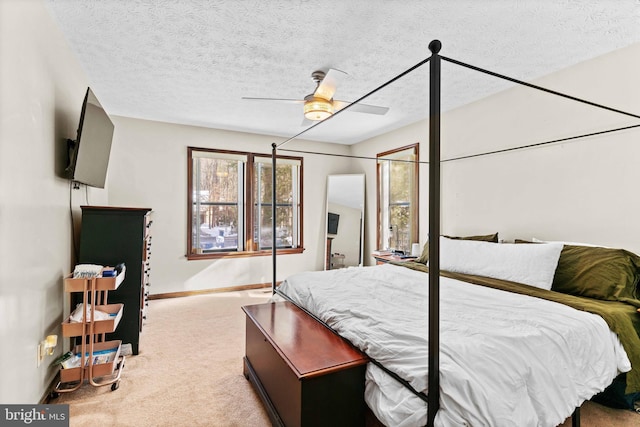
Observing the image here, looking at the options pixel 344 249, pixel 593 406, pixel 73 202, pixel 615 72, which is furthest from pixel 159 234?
pixel 615 72

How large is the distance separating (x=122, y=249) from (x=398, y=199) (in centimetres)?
374

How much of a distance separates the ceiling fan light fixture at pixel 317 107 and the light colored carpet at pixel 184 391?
227cm

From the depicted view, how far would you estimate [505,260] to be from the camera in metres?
2.76

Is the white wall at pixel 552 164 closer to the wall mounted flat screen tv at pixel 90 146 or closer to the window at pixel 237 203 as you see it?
the window at pixel 237 203

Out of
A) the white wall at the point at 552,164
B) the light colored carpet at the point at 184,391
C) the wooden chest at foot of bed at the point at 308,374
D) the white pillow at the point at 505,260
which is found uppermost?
the white wall at the point at 552,164

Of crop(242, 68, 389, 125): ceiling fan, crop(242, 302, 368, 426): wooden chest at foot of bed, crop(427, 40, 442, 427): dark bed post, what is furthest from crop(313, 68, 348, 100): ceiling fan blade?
crop(242, 302, 368, 426): wooden chest at foot of bed

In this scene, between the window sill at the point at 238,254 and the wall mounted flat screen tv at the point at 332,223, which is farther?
the wall mounted flat screen tv at the point at 332,223

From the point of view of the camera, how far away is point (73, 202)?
2705mm

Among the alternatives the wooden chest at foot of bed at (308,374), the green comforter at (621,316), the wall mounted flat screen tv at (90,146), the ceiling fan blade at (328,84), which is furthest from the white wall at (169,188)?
the green comforter at (621,316)

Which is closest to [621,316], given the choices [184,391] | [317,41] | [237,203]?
[317,41]

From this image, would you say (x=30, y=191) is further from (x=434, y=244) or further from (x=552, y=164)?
(x=552, y=164)

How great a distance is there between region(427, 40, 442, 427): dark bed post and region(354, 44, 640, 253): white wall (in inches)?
87.1

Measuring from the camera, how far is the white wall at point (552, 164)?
2502 millimetres

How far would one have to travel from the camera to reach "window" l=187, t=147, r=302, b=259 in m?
4.92
